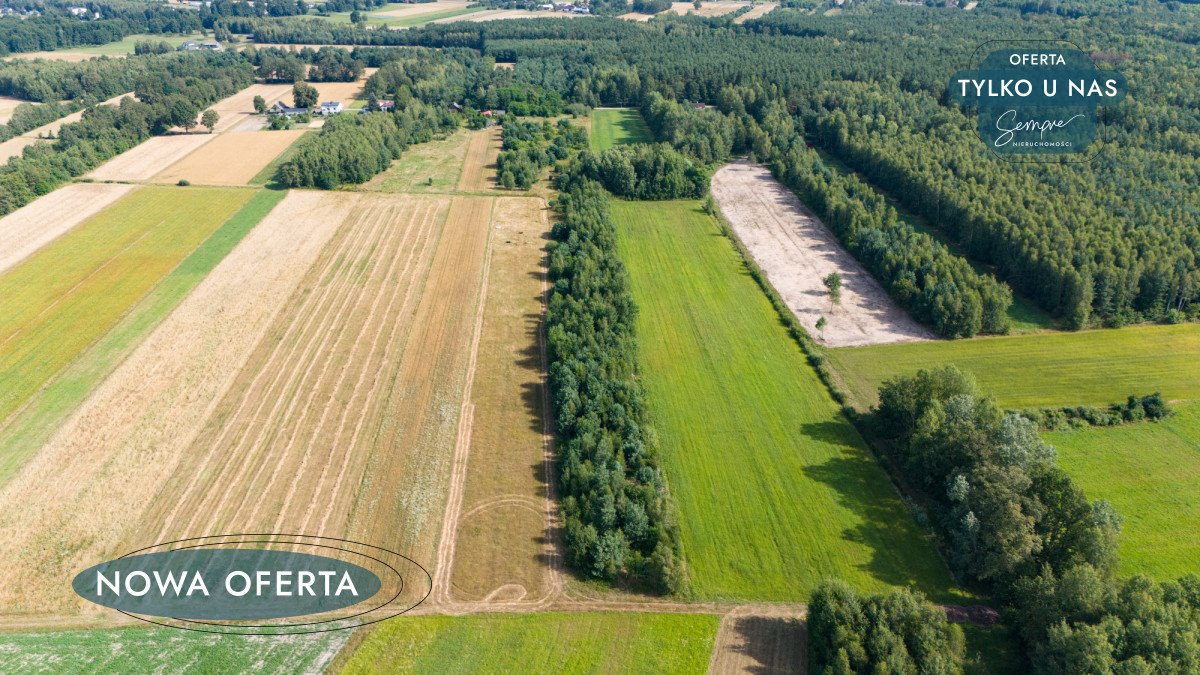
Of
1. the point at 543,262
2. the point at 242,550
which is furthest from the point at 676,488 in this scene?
the point at 543,262

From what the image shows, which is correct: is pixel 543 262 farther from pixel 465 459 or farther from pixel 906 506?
pixel 906 506

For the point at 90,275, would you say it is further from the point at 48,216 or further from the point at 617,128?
the point at 617,128

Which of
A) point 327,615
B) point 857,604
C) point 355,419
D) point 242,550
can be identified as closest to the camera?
point 857,604

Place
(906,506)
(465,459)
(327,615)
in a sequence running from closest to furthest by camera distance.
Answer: (327,615), (906,506), (465,459)

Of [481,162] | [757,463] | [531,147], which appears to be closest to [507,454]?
[757,463]

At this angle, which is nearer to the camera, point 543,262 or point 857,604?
point 857,604

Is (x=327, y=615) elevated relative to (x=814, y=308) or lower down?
lower down

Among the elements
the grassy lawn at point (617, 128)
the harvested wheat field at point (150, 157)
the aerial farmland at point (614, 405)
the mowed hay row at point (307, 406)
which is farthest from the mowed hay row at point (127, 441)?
the grassy lawn at point (617, 128)
